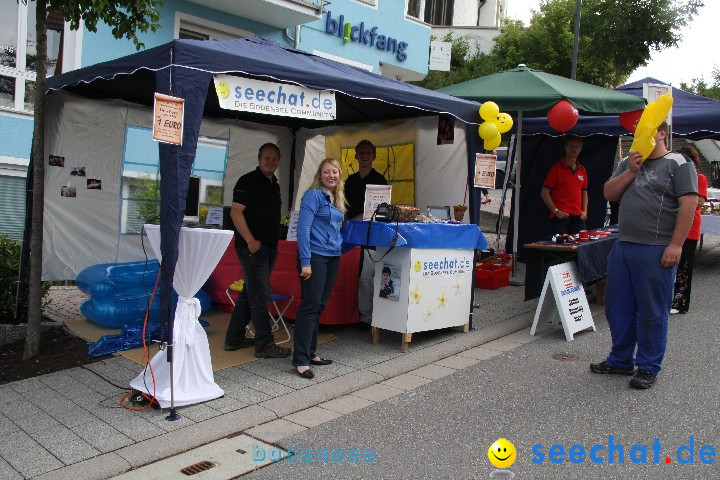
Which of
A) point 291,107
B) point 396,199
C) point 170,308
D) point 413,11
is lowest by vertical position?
point 170,308

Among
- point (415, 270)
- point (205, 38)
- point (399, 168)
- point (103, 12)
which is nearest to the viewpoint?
point (103, 12)

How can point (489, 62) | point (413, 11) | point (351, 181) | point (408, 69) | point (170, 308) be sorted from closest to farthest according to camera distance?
point (170, 308) < point (351, 181) < point (408, 69) < point (413, 11) < point (489, 62)

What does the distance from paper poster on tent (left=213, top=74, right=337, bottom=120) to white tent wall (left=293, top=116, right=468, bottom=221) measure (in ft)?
6.97

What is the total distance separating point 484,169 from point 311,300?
8.49ft

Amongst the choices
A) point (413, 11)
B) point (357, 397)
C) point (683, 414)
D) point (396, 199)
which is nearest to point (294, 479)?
point (357, 397)

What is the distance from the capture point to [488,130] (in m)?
6.14

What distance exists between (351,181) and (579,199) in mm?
3540

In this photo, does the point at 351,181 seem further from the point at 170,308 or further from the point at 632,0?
the point at 632,0

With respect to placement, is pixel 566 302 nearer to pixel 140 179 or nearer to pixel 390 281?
pixel 390 281

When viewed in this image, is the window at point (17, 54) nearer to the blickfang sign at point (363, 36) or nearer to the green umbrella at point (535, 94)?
the blickfang sign at point (363, 36)

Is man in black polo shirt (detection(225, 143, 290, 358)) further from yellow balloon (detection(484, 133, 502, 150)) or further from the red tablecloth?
yellow balloon (detection(484, 133, 502, 150))

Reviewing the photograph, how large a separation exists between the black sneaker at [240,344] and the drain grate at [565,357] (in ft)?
9.06

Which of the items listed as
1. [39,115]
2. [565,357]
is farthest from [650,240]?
[39,115]

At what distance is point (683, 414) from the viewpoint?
3908mm
